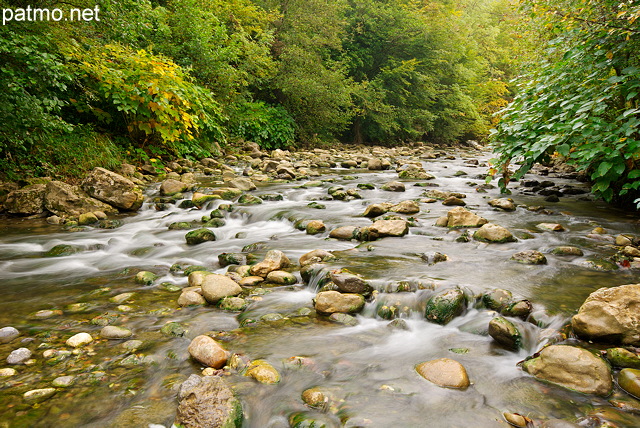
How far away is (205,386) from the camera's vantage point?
73.1 inches

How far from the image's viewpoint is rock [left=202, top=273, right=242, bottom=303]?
3137 millimetres

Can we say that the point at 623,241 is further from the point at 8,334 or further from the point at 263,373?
the point at 8,334

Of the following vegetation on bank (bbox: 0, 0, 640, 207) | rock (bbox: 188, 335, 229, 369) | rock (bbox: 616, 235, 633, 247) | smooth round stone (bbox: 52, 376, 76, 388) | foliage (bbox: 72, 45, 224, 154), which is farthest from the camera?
foliage (bbox: 72, 45, 224, 154)

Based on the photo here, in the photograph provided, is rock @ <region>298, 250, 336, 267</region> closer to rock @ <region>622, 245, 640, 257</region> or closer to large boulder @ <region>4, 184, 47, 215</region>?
rock @ <region>622, 245, 640, 257</region>

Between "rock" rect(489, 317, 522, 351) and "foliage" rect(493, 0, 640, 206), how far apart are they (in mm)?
2310

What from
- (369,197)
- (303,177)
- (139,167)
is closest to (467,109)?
(303,177)

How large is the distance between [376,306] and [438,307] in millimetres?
490

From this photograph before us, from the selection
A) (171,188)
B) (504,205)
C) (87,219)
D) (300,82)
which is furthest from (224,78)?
(504,205)

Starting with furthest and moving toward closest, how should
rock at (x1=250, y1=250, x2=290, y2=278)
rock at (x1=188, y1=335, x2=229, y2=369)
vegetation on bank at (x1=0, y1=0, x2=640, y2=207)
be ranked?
vegetation on bank at (x1=0, y1=0, x2=640, y2=207) → rock at (x1=250, y1=250, x2=290, y2=278) → rock at (x1=188, y1=335, x2=229, y2=369)

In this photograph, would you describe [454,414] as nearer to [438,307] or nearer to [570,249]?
[438,307]

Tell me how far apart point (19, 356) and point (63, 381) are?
0.45 m

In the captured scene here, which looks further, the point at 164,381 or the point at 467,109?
the point at 467,109

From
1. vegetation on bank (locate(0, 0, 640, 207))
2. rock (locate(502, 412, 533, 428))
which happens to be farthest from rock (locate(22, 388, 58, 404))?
vegetation on bank (locate(0, 0, 640, 207))

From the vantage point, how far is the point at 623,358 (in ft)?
6.82
